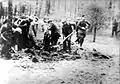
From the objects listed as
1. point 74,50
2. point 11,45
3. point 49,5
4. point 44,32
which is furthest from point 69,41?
point 11,45

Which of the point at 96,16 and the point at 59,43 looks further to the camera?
the point at 59,43

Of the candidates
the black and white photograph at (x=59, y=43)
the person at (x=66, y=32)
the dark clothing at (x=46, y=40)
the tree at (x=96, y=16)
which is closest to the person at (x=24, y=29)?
the black and white photograph at (x=59, y=43)

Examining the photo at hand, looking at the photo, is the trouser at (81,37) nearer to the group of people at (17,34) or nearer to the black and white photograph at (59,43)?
the black and white photograph at (59,43)

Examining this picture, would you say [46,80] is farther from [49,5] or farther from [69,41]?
[49,5]

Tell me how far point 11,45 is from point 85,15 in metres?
0.53

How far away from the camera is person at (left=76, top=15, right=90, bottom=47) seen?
1.36m

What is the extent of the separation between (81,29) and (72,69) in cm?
28

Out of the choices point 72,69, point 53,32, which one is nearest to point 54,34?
point 53,32

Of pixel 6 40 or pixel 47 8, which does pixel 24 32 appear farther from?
pixel 47 8

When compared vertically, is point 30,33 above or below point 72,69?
above

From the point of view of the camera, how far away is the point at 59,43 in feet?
4.89

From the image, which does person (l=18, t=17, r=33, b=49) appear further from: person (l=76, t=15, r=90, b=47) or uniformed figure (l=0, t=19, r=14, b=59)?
person (l=76, t=15, r=90, b=47)

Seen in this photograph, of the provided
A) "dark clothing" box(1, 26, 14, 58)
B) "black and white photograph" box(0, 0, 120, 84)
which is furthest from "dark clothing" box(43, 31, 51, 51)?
"dark clothing" box(1, 26, 14, 58)

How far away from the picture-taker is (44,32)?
1.42 metres
